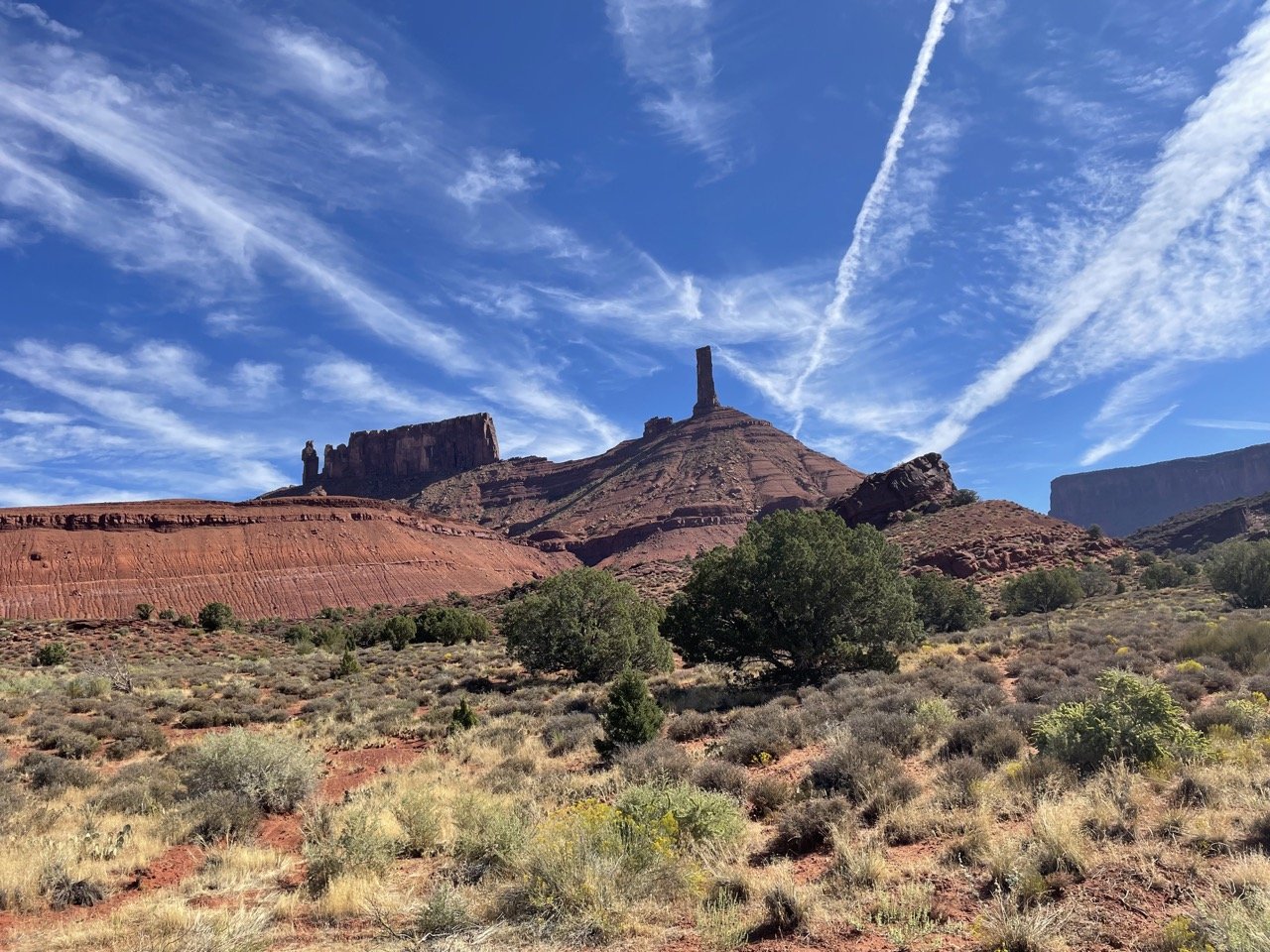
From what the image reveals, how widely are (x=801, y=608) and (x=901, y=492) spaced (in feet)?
224

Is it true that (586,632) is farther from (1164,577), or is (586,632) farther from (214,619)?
(1164,577)

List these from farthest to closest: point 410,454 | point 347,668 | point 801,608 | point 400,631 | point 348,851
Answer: point 410,454
point 400,631
point 347,668
point 801,608
point 348,851

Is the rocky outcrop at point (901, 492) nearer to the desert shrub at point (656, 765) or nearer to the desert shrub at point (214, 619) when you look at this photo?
the desert shrub at point (214, 619)

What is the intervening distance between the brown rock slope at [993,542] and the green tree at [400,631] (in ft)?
143

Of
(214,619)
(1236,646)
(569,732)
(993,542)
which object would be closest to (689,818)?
(569,732)

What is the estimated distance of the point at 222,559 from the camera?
253 feet

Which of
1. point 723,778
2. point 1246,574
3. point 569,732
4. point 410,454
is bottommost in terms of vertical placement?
point 569,732

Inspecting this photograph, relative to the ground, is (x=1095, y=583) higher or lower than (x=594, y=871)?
lower

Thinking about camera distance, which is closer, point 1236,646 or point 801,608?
point 1236,646

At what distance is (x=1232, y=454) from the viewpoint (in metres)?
197

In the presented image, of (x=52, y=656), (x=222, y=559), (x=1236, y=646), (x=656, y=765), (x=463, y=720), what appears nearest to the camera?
(x=656, y=765)

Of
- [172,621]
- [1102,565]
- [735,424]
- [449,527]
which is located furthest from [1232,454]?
[172,621]

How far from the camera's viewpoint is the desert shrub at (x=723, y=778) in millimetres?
9733

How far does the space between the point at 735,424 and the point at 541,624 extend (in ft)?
406
